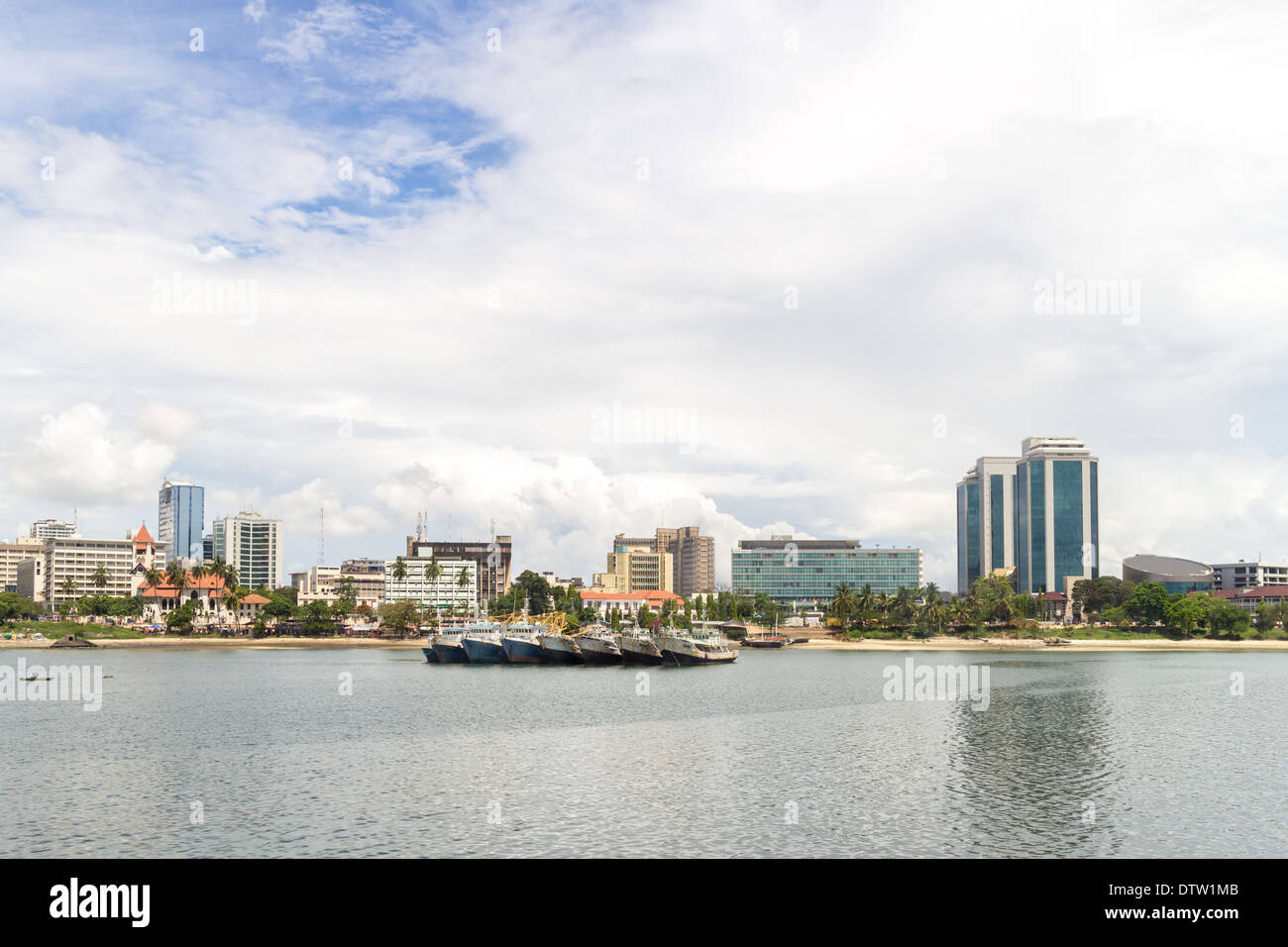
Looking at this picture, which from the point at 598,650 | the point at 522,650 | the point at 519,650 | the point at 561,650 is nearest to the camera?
the point at 561,650

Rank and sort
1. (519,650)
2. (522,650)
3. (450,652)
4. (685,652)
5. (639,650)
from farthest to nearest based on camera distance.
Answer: (685,652), (450,652), (639,650), (522,650), (519,650)

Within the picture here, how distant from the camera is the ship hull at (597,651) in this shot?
159375mm

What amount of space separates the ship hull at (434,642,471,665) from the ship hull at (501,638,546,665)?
6.96m

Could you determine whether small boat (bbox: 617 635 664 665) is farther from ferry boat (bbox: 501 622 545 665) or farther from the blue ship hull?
the blue ship hull

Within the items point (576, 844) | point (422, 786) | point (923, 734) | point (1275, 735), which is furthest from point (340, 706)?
point (1275, 735)

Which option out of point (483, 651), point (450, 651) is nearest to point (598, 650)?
point (483, 651)

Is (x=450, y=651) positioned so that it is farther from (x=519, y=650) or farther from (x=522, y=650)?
(x=522, y=650)

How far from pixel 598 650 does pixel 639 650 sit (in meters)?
6.48

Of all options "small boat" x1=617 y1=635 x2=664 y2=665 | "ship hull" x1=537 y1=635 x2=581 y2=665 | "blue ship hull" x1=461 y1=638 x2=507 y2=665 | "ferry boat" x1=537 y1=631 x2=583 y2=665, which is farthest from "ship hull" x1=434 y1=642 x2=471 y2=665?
"small boat" x1=617 y1=635 x2=664 y2=665

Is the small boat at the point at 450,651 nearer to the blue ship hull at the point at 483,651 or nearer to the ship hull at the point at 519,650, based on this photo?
the blue ship hull at the point at 483,651

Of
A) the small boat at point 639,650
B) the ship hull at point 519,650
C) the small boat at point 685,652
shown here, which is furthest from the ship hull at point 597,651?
the small boat at point 685,652

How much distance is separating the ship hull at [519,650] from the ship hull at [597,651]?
6778 mm

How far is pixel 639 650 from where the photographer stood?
528ft
